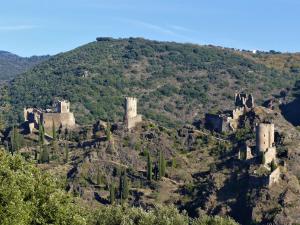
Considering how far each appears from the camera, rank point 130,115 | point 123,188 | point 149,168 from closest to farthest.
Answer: point 123,188 < point 149,168 < point 130,115

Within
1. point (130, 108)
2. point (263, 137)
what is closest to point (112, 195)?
point (263, 137)

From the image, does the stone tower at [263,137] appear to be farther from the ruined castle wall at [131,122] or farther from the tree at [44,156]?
the tree at [44,156]

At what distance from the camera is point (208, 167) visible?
364 ft

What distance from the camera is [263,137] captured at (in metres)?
105

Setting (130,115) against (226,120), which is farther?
(226,120)

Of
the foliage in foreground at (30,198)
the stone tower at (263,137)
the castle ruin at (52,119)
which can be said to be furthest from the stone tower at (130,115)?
the foliage in foreground at (30,198)

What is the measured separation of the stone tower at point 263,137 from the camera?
10481 centimetres

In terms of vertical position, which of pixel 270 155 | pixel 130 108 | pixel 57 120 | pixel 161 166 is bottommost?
pixel 161 166

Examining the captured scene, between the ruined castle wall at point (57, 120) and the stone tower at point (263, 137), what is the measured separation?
34540 mm

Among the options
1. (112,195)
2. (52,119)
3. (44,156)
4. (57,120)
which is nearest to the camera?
(112,195)

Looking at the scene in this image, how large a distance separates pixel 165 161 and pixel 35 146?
66.4 feet

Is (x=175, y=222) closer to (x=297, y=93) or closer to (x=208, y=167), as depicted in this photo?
(x=208, y=167)

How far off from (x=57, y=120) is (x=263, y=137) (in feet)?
119

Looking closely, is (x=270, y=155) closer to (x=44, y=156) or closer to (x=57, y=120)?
(x=44, y=156)
